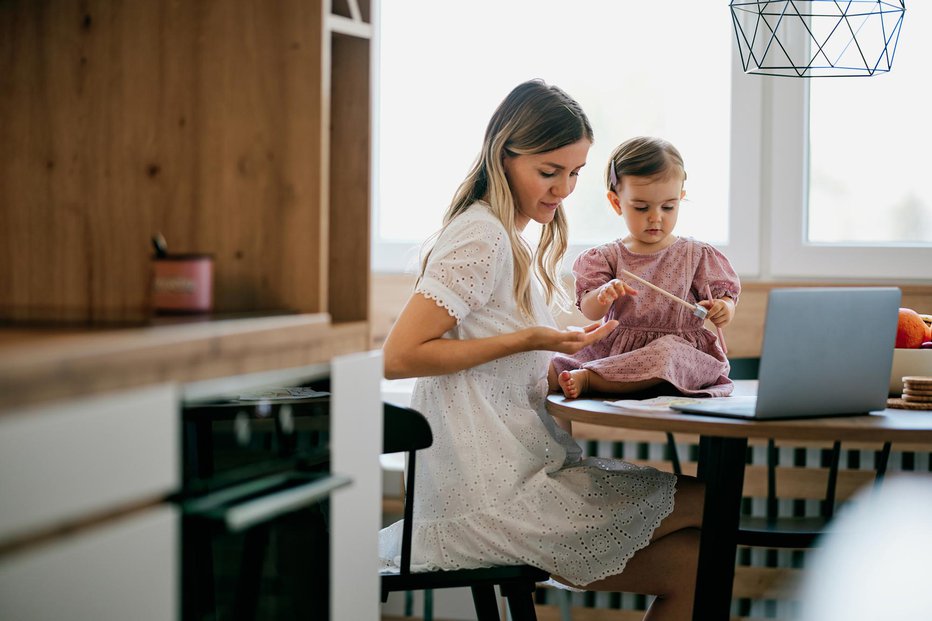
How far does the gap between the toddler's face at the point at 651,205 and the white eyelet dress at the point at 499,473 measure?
28 centimetres

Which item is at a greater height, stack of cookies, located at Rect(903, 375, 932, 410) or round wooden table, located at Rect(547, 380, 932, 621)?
stack of cookies, located at Rect(903, 375, 932, 410)

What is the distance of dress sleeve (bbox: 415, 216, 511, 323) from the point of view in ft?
5.77

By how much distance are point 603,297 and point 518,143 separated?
13.2 inches

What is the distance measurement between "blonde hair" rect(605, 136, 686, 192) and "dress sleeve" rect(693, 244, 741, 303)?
0.17 m

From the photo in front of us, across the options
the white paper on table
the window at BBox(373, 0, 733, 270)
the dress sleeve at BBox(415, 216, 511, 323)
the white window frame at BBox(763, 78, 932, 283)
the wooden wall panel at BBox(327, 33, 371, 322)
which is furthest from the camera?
the window at BBox(373, 0, 733, 270)

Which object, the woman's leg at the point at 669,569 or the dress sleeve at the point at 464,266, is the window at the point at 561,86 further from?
the woman's leg at the point at 669,569

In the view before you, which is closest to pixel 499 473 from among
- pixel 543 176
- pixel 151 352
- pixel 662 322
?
pixel 662 322

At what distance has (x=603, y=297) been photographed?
1841 millimetres

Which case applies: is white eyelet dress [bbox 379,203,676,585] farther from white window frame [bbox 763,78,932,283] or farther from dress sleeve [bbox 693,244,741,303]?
white window frame [bbox 763,78,932,283]

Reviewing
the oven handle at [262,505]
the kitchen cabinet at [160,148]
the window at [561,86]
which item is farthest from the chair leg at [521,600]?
the window at [561,86]

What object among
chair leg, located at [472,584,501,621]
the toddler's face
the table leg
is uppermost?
the toddler's face

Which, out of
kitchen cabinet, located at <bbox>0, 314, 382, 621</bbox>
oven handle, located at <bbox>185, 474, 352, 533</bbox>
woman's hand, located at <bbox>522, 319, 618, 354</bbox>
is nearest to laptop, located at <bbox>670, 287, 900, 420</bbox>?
woman's hand, located at <bbox>522, 319, 618, 354</bbox>

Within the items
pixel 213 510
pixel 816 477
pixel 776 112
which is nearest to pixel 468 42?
pixel 776 112

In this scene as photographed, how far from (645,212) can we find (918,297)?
116 centimetres
